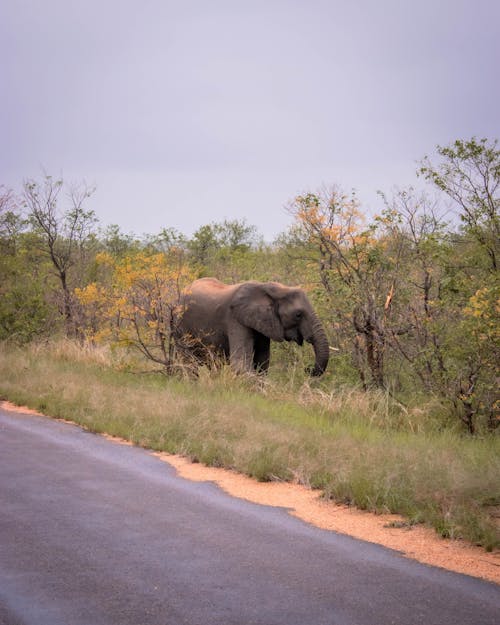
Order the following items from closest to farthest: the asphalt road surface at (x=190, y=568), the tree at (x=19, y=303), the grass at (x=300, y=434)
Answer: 1. the asphalt road surface at (x=190, y=568)
2. the grass at (x=300, y=434)
3. the tree at (x=19, y=303)

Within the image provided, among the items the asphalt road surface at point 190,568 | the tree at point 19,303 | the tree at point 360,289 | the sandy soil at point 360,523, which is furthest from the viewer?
the tree at point 19,303

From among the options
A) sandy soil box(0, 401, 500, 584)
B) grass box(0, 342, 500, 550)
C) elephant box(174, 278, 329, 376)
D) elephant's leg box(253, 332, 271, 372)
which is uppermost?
elephant box(174, 278, 329, 376)

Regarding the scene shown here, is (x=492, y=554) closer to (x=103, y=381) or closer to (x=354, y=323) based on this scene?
(x=354, y=323)

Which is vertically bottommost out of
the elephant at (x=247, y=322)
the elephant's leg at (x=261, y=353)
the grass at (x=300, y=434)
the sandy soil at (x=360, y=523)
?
the sandy soil at (x=360, y=523)

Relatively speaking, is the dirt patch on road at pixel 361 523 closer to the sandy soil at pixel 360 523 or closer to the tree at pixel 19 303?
the sandy soil at pixel 360 523

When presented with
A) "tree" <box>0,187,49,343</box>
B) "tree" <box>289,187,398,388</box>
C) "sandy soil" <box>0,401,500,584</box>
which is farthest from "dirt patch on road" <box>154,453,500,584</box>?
"tree" <box>0,187,49,343</box>

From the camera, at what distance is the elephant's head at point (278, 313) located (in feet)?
47.1

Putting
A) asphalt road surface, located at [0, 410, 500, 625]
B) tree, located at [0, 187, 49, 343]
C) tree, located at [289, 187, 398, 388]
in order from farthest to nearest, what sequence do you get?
tree, located at [0, 187, 49, 343]
tree, located at [289, 187, 398, 388]
asphalt road surface, located at [0, 410, 500, 625]

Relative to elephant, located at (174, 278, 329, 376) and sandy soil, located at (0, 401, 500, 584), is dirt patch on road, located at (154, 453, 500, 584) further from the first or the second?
elephant, located at (174, 278, 329, 376)

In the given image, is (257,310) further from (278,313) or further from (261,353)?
(261,353)

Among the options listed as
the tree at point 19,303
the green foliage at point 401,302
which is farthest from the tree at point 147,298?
the tree at point 19,303

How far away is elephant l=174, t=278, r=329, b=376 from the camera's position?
47.3 ft

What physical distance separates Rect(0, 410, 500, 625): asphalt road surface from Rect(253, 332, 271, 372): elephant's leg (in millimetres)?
8348

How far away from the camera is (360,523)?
6.43 meters
